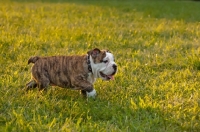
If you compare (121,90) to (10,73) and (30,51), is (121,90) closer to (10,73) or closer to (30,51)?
(10,73)

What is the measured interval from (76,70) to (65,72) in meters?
0.16

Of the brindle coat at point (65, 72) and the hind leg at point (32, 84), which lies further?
the hind leg at point (32, 84)

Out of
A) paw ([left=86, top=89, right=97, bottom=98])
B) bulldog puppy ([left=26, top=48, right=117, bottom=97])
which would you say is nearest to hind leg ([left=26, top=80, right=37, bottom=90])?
bulldog puppy ([left=26, top=48, right=117, bottom=97])

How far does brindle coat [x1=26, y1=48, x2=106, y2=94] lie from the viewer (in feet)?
16.9

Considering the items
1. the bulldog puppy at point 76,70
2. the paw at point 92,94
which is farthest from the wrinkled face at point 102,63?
the paw at point 92,94

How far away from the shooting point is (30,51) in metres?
7.80

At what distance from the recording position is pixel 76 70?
17.1 ft

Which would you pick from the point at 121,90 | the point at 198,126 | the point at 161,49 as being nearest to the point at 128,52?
the point at 161,49

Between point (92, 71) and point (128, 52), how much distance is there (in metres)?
3.01

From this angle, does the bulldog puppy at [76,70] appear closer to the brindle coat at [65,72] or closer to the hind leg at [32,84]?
the brindle coat at [65,72]

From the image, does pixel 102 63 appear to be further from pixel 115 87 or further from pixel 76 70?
pixel 115 87

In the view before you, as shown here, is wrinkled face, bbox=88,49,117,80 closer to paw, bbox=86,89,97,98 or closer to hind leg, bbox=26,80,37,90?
paw, bbox=86,89,97,98

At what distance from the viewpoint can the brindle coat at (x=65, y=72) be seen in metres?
5.16

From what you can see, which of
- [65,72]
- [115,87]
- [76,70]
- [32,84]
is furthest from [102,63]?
[32,84]
